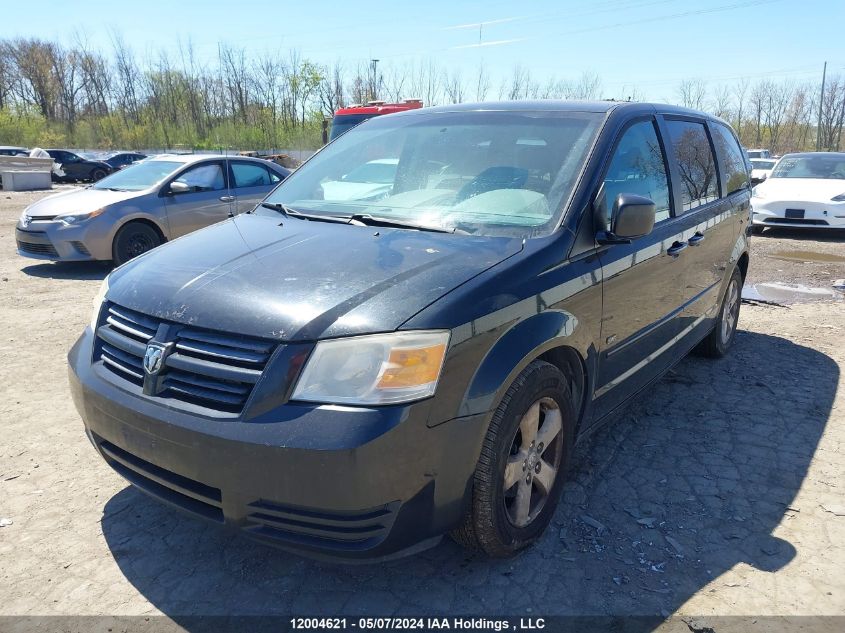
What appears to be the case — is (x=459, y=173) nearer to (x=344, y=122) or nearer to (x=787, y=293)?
(x=787, y=293)

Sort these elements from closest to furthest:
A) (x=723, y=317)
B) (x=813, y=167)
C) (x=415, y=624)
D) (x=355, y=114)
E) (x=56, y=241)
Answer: (x=415, y=624), (x=723, y=317), (x=56, y=241), (x=813, y=167), (x=355, y=114)

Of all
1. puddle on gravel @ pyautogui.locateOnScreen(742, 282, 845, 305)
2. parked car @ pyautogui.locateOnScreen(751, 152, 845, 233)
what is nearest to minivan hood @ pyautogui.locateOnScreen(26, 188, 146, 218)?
puddle on gravel @ pyautogui.locateOnScreen(742, 282, 845, 305)

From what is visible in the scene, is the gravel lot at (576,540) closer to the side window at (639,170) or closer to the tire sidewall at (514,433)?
the tire sidewall at (514,433)

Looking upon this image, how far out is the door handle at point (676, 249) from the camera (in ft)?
11.7

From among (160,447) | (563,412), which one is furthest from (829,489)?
(160,447)

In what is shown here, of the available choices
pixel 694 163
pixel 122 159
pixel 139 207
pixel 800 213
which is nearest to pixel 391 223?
pixel 694 163

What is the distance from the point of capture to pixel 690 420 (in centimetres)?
405

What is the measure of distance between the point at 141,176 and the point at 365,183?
662 centimetres

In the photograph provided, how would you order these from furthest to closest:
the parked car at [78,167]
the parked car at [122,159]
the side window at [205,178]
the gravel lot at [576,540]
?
the parked car at [122,159] < the parked car at [78,167] < the side window at [205,178] < the gravel lot at [576,540]

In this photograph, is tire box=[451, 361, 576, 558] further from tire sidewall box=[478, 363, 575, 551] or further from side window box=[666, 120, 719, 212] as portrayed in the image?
side window box=[666, 120, 719, 212]

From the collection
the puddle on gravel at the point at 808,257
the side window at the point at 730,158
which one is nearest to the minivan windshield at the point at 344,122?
the puddle on gravel at the point at 808,257

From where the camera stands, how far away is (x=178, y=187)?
847 cm

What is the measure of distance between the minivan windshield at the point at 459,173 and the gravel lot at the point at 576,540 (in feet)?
4.63

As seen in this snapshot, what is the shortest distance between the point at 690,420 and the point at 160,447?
3204mm
